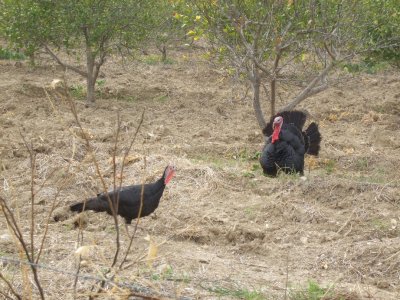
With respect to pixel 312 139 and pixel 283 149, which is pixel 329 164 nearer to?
pixel 312 139

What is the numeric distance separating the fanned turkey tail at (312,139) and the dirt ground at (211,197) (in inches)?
14.1

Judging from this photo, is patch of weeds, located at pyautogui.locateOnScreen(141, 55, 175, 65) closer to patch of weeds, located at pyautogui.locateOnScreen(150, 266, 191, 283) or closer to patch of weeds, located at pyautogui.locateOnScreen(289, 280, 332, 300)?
patch of weeds, located at pyautogui.locateOnScreen(150, 266, 191, 283)

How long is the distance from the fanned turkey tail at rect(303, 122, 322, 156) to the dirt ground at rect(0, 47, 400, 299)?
36 cm

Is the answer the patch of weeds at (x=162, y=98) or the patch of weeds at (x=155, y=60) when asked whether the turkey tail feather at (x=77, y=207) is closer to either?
the patch of weeds at (x=162, y=98)

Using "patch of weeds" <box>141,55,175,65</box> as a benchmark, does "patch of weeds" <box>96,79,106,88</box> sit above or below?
below

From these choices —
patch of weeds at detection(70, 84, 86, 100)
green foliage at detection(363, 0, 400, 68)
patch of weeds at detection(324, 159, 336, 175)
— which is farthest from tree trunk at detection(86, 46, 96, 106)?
green foliage at detection(363, 0, 400, 68)

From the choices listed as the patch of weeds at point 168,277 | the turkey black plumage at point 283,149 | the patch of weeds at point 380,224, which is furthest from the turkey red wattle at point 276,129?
the patch of weeds at point 168,277

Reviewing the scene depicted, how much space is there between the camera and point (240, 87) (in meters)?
14.8

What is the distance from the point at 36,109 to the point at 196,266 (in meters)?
7.21

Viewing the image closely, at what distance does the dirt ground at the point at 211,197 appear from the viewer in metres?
4.75

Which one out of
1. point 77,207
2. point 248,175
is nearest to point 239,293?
point 77,207

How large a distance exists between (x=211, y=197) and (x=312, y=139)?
7.69ft

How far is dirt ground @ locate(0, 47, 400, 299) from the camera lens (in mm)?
4754

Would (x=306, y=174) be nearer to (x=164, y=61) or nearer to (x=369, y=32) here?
(x=369, y=32)
